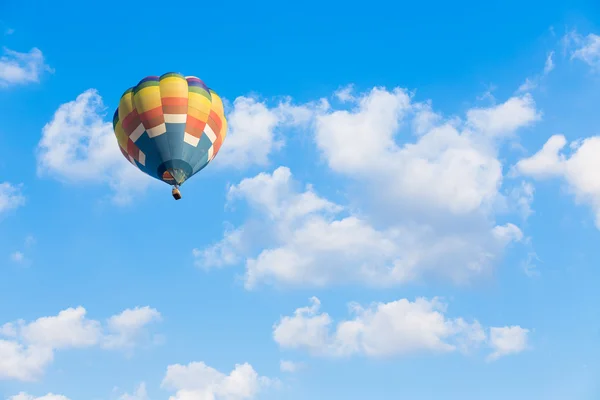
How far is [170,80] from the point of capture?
50.5 meters

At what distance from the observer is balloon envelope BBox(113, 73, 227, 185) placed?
4912cm

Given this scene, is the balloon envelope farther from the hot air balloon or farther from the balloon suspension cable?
the balloon suspension cable

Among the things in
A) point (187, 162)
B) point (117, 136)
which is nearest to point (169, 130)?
point (187, 162)

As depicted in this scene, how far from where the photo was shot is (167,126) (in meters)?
49.0

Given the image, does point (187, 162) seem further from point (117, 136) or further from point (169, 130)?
point (117, 136)

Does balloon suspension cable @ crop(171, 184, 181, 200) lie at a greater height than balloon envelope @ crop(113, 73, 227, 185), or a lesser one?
lesser

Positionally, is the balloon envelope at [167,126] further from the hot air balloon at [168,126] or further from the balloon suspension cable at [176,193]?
the balloon suspension cable at [176,193]

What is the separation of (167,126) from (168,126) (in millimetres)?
79

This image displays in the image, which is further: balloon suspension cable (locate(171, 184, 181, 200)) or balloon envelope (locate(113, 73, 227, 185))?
balloon envelope (locate(113, 73, 227, 185))

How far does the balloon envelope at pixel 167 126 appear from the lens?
49125mm

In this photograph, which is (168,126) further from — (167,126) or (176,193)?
(176,193)

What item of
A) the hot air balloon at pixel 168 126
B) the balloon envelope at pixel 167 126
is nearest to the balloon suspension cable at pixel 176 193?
the hot air balloon at pixel 168 126

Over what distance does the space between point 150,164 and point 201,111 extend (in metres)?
5.99

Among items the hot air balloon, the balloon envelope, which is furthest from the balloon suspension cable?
the balloon envelope
